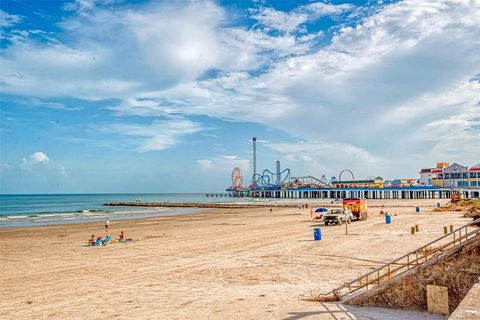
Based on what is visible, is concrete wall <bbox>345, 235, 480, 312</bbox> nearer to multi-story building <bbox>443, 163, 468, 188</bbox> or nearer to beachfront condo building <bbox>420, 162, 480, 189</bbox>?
beachfront condo building <bbox>420, 162, 480, 189</bbox>

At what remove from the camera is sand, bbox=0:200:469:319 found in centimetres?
955

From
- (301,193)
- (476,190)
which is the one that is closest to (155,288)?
(476,190)

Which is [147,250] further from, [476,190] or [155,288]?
[476,190]

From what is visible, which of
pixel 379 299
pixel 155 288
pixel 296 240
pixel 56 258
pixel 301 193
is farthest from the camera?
pixel 301 193

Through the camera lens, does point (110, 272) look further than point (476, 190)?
No

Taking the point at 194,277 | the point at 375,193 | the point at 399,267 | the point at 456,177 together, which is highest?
the point at 456,177

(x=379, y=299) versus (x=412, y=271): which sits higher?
(x=412, y=271)

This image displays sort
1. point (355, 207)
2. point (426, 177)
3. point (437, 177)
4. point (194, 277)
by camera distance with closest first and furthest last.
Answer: point (194, 277)
point (355, 207)
point (437, 177)
point (426, 177)

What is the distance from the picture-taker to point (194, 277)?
13805mm

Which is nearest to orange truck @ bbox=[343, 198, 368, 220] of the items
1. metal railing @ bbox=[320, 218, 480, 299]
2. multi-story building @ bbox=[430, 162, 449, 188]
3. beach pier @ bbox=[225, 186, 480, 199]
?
metal railing @ bbox=[320, 218, 480, 299]

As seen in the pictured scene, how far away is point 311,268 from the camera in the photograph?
14.8 meters

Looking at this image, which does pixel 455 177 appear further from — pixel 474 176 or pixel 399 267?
pixel 399 267

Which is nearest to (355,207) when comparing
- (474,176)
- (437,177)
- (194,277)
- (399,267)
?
(194,277)

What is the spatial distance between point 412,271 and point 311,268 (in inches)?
237
